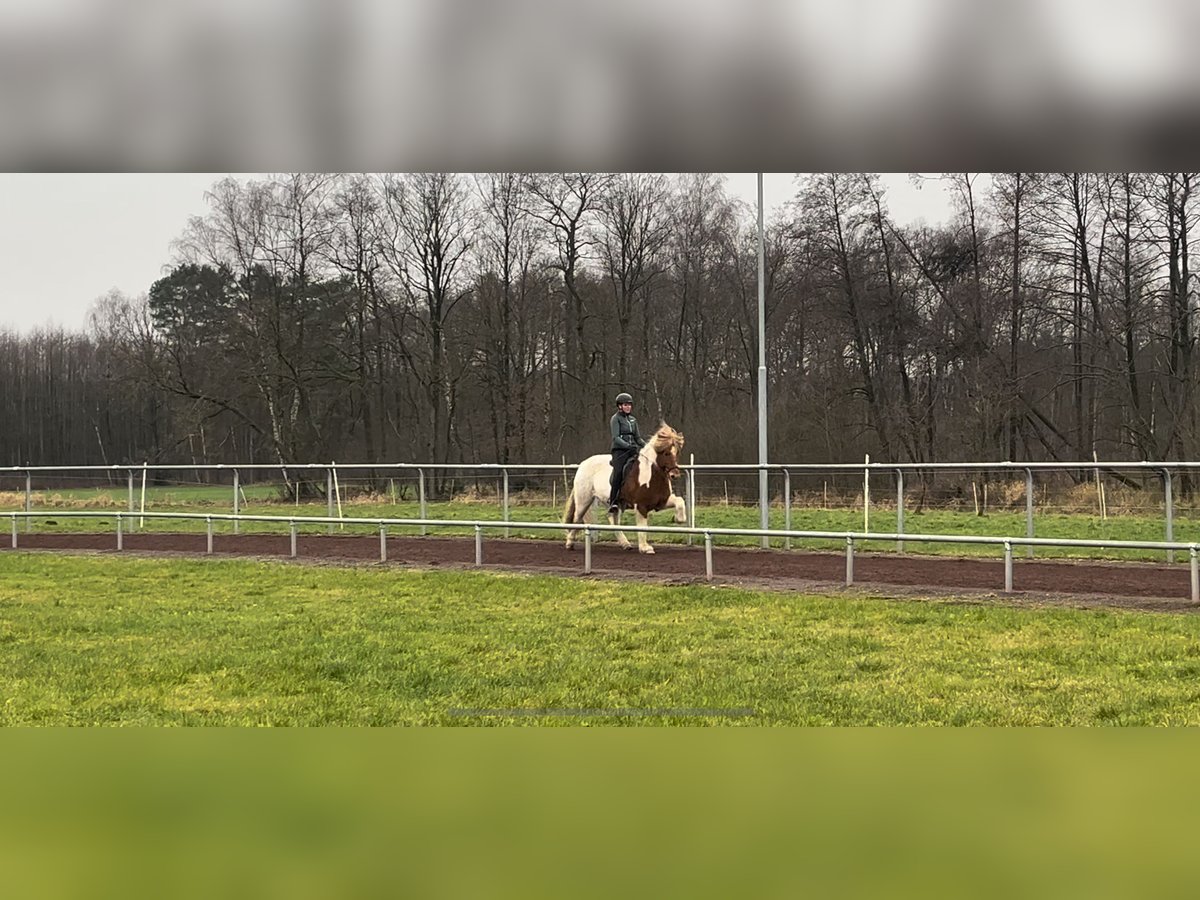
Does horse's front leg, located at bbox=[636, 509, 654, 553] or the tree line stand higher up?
the tree line

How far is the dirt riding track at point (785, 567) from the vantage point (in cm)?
809

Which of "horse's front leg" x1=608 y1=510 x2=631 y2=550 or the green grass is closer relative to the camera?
the green grass

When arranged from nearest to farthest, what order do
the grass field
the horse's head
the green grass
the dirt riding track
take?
1. the green grass
2. the dirt riding track
3. the horse's head
4. the grass field

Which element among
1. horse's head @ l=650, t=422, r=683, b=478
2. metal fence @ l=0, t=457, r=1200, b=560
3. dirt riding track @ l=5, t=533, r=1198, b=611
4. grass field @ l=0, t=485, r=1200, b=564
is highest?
horse's head @ l=650, t=422, r=683, b=478

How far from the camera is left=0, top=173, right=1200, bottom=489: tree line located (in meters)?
25.0

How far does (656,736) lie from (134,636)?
4.20m

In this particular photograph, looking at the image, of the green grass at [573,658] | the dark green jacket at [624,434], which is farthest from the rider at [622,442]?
the green grass at [573,658]

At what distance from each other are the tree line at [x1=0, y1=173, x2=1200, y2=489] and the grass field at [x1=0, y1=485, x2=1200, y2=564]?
695cm

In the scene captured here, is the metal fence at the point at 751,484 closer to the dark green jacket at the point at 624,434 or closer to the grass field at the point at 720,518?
the grass field at the point at 720,518

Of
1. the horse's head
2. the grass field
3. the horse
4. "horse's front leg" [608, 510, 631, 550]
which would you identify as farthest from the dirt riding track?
the horse's head

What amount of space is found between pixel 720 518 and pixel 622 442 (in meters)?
4.54

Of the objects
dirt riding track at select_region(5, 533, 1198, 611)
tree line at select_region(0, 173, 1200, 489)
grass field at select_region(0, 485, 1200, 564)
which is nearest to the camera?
dirt riding track at select_region(5, 533, 1198, 611)

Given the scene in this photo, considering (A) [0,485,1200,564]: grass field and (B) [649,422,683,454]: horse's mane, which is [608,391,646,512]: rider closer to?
(B) [649,422,683,454]: horse's mane

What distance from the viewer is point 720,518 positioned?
1551cm
